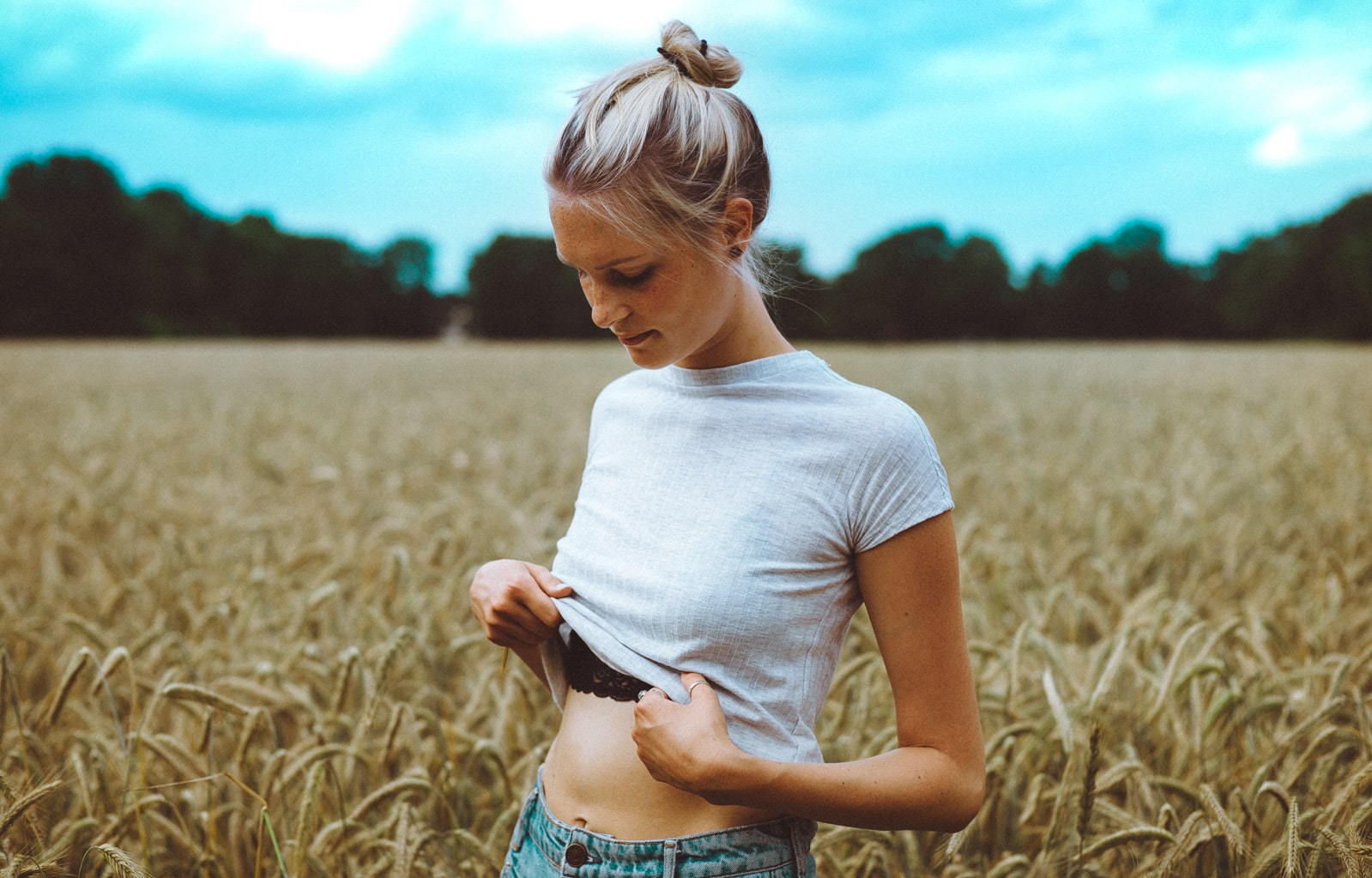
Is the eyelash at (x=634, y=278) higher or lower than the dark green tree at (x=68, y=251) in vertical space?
lower

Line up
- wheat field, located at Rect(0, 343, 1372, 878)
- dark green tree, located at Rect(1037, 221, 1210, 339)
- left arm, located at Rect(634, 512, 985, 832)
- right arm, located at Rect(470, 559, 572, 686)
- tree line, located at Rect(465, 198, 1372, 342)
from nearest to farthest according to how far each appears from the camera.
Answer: left arm, located at Rect(634, 512, 985, 832), right arm, located at Rect(470, 559, 572, 686), wheat field, located at Rect(0, 343, 1372, 878), tree line, located at Rect(465, 198, 1372, 342), dark green tree, located at Rect(1037, 221, 1210, 339)

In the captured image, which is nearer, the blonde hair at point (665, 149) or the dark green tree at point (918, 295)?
the blonde hair at point (665, 149)

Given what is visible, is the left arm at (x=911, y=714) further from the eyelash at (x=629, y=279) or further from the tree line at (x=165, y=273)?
the tree line at (x=165, y=273)

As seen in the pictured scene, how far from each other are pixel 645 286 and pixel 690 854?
0.77 meters

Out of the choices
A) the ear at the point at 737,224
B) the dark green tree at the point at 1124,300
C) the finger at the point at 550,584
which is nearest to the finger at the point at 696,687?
the finger at the point at 550,584

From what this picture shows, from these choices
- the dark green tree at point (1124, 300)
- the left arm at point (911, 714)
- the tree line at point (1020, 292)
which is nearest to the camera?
the left arm at point (911, 714)

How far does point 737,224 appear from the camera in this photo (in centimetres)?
126

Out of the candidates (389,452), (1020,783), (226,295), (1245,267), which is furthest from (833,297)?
(1020,783)

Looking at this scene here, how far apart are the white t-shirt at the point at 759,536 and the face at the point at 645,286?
0.37 feet

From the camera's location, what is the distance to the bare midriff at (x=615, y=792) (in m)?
1.22

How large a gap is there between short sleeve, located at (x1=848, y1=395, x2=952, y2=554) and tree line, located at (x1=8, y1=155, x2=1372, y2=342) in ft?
201

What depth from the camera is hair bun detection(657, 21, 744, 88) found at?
50.8 inches

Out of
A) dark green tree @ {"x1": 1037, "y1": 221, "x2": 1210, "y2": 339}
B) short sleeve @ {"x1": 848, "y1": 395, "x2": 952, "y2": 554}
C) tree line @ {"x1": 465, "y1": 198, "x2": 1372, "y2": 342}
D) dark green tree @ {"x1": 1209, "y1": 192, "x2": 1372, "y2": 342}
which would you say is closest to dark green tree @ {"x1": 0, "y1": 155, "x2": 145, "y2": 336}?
tree line @ {"x1": 465, "y1": 198, "x2": 1372, "y2": 342}

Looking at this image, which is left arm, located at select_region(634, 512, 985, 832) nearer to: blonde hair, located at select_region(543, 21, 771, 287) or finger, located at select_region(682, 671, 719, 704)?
finger, located at select_region(682, 671, 719, 704)
